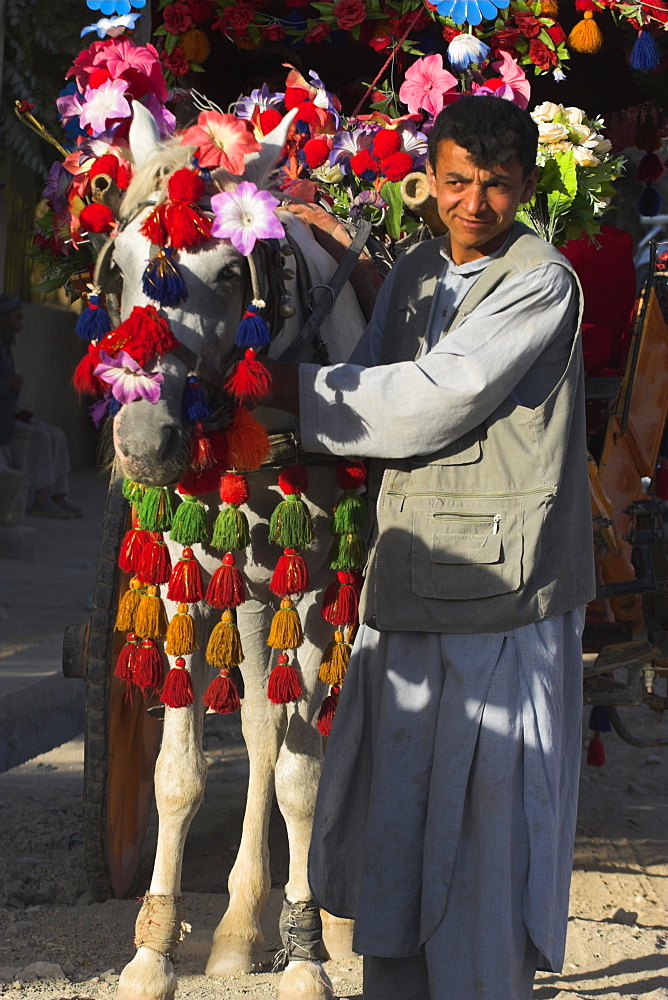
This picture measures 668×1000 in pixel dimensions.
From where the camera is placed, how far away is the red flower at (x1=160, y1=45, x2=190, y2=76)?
3.74 metres

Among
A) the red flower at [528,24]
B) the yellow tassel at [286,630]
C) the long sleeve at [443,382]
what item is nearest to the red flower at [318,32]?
the red flower at [528,24]

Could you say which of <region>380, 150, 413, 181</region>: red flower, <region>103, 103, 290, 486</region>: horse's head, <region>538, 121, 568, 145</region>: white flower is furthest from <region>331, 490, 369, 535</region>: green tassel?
<region>538, 121, 568, 145</region>: white flower

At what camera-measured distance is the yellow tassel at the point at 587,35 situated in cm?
358

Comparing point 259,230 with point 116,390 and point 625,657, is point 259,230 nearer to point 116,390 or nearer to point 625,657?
point 116,390

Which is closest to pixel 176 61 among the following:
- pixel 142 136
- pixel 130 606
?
pixel 142 136

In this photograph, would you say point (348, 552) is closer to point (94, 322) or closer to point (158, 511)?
point (158, 511)

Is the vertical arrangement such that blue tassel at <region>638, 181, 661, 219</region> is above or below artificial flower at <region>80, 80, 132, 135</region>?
above

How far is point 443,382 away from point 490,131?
48 centimetres

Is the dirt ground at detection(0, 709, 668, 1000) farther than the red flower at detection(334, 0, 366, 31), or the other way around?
the red flower at detection(334, 0, 366, 31)

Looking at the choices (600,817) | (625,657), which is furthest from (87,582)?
(625,657)

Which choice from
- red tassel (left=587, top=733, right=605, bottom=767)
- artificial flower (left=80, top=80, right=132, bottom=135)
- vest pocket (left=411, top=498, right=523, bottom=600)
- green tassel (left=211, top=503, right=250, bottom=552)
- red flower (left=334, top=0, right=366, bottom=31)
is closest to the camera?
vest pocket (left=411, top=498, right=523, bottom=600)

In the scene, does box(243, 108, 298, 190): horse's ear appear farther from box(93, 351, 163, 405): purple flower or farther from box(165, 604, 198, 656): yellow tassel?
box(165, 604, 198, 656): yellow tassel

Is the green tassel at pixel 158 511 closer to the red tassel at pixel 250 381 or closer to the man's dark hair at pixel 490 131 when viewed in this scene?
the red tassel at pixel 250 381

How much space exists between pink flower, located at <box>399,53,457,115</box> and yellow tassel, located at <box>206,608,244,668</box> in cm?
151
